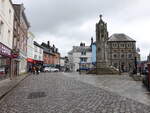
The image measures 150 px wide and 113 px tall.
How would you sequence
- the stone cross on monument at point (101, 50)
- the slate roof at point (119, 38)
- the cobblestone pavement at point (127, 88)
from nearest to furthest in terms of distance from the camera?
the cobblestone pavement at point (127, 88) < the stone cross on monument at point (101, 50) < the slate roof at point (119, 38)

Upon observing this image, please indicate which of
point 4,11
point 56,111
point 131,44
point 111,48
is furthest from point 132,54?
point 56,111

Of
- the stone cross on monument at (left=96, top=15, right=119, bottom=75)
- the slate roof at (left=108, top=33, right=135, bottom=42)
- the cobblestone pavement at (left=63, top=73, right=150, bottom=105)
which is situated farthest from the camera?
the slate roof at (left=108, top=33, right=135, bottom=42)

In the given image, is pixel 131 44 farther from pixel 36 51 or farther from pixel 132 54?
pixel 36 51

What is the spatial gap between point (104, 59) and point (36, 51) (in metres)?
28.5

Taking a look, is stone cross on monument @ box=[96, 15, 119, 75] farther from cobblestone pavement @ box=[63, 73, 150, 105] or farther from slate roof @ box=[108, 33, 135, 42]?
slate roof @ box=[108, 33, 135, 42]

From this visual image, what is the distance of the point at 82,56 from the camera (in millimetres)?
73438

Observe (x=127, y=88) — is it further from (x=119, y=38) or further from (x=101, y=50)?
(x=119, y=38)

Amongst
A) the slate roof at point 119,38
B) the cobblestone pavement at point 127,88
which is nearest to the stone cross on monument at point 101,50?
the cobblestone pavement at point 127,88

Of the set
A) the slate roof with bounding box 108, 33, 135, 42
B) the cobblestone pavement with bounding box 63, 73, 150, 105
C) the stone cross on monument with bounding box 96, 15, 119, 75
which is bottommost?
the cobblestone pavement with bounding box 63, 73, 150, 105

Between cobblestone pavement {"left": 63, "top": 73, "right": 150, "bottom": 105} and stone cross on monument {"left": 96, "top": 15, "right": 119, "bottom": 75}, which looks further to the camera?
stone cross on monument {"left": 96, "top": 15, "right": 119, "bottom": 75}

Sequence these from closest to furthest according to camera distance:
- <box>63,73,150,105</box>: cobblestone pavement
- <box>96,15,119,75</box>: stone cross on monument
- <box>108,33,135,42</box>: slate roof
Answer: <box>63,73,150,105</box>: cobblestone pavement → <box>96,15,119,75</box>: stone cross on monument → <box>108,33,135,42</box>: slate roof

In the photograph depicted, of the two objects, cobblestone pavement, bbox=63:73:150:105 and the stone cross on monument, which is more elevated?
the stone cross on monument

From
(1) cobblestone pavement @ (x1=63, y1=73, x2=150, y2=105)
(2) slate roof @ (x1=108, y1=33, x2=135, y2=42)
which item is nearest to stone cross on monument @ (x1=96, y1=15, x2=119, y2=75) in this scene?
(1) cobblestone pavement @ (x1=63, y1=73, x2=150, y2=105)

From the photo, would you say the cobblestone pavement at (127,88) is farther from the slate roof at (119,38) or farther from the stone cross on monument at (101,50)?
the slate roof at (119,38)
